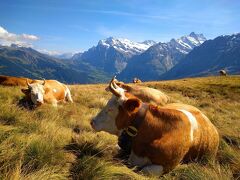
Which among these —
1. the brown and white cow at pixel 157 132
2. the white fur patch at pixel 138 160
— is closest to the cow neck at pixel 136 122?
the brown and white cow at pixel 157 132

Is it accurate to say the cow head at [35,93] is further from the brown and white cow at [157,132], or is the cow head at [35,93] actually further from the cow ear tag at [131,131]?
the cow ear tag at [131,131]

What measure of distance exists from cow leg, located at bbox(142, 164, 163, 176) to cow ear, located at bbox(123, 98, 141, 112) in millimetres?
1494

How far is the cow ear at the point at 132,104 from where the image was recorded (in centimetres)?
886

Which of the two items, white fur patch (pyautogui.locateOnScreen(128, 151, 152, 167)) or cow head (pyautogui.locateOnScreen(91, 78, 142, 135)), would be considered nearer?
white fur patch (pyautogui.locateOnScreen(128, 151, 152, 167))

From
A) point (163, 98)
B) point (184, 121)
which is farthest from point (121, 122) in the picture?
point (163, 98)

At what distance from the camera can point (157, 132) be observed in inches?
339

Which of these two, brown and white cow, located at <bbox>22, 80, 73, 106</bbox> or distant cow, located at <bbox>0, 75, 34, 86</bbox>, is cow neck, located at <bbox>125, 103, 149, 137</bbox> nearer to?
brown and white cow, located at <bbox>22, 80, 73, 106</bbox>

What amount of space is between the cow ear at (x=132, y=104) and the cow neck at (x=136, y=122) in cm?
14

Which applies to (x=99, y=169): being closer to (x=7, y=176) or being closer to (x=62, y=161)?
(x=62, y=161)

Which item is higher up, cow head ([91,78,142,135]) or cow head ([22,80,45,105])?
cow head ([91,78,142,135])

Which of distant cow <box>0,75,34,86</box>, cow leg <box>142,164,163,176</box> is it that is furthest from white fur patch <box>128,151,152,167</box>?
distant cow <box>0,75,34,86</box>

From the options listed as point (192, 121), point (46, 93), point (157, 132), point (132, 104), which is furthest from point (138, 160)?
point (46, 93)

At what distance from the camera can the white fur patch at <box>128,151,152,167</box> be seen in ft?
27.4

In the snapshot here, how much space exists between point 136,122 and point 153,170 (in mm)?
1331
